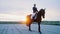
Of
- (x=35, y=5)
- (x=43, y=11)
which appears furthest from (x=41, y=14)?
(x=35, y=5)

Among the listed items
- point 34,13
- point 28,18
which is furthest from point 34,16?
point 28,18

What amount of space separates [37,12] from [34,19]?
1.01 meters

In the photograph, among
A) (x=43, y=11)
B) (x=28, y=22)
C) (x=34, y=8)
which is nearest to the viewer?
(x=43, y=11)

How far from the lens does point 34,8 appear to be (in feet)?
84.6

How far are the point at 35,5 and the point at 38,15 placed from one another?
1978 millimetres

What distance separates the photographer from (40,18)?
24.6 m

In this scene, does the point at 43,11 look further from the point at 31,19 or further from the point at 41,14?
the point at 31,19

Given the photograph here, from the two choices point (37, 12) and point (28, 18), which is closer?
point (37, 12)

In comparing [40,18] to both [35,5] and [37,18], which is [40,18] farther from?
[35,5]

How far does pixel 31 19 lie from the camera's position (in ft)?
87.0

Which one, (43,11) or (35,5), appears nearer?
(43,11)

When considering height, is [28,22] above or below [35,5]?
below

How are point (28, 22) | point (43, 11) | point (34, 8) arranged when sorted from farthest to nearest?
point (28, 22) → point (34, 8) → point (43, 11)

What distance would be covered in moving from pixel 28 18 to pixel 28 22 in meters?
0.68
